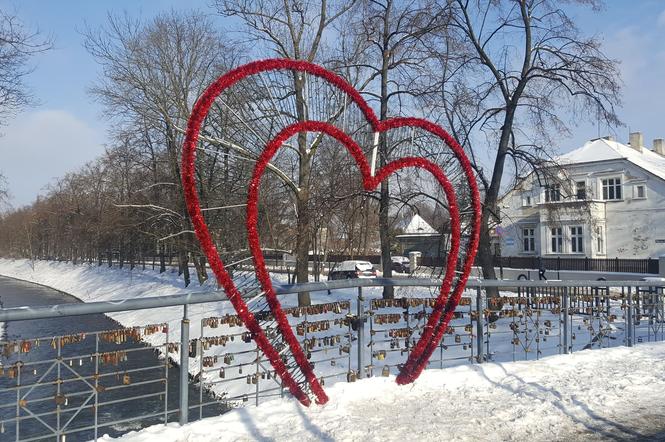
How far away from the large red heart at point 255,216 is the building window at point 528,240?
39.5m

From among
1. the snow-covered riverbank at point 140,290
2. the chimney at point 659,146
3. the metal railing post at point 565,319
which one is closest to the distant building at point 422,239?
the metal railing post at point 565,319

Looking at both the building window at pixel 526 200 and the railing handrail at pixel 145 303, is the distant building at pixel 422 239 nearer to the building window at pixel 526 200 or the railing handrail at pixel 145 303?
the railing handrail at pixel 145 303

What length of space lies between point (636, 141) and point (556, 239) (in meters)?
10.8

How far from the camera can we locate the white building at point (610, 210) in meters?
36.4

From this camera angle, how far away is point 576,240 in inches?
1547

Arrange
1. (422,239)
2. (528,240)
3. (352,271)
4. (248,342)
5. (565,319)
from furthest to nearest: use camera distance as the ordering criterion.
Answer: (528,240)
(422,239)
(352,271)
(565,319)
(248,342)

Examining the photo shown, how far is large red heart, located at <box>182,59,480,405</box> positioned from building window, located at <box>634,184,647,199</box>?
35779 millimetres

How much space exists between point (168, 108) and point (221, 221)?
20.2ft

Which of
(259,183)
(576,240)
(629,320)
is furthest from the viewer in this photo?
(576,240)

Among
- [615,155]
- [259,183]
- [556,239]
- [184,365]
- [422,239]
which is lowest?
[184,365]

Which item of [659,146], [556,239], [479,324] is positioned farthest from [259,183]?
[659,146]

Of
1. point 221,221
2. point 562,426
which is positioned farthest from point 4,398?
point 562,426

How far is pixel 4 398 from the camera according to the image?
11492mm

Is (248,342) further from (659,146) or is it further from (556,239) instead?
(659,146)
